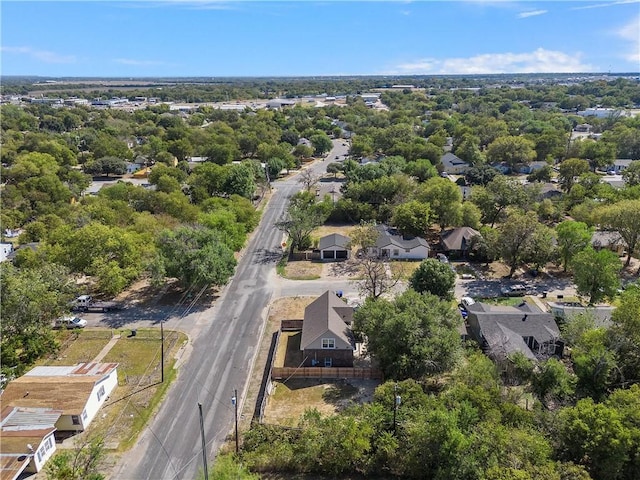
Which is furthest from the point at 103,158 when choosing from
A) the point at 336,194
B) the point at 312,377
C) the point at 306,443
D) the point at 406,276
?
the point at 306,443

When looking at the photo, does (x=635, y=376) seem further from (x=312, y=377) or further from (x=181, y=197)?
(x=181, y=197)

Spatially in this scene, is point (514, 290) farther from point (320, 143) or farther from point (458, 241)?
point (320, 143)

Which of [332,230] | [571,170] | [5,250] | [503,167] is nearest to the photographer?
[5,250]

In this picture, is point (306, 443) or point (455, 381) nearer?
point (306, 443)

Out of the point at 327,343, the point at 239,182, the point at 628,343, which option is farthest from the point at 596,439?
the point at 239,182

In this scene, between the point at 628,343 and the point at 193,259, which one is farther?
the point at 193,259

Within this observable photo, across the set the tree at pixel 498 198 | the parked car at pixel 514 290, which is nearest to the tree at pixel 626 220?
the tree at pixel 498 198

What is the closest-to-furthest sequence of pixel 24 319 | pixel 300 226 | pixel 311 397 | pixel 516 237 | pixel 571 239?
pixel 311 397 < pixel 24 319 < pixel 516 237 < pixel 571 239 < pixel 300 226
